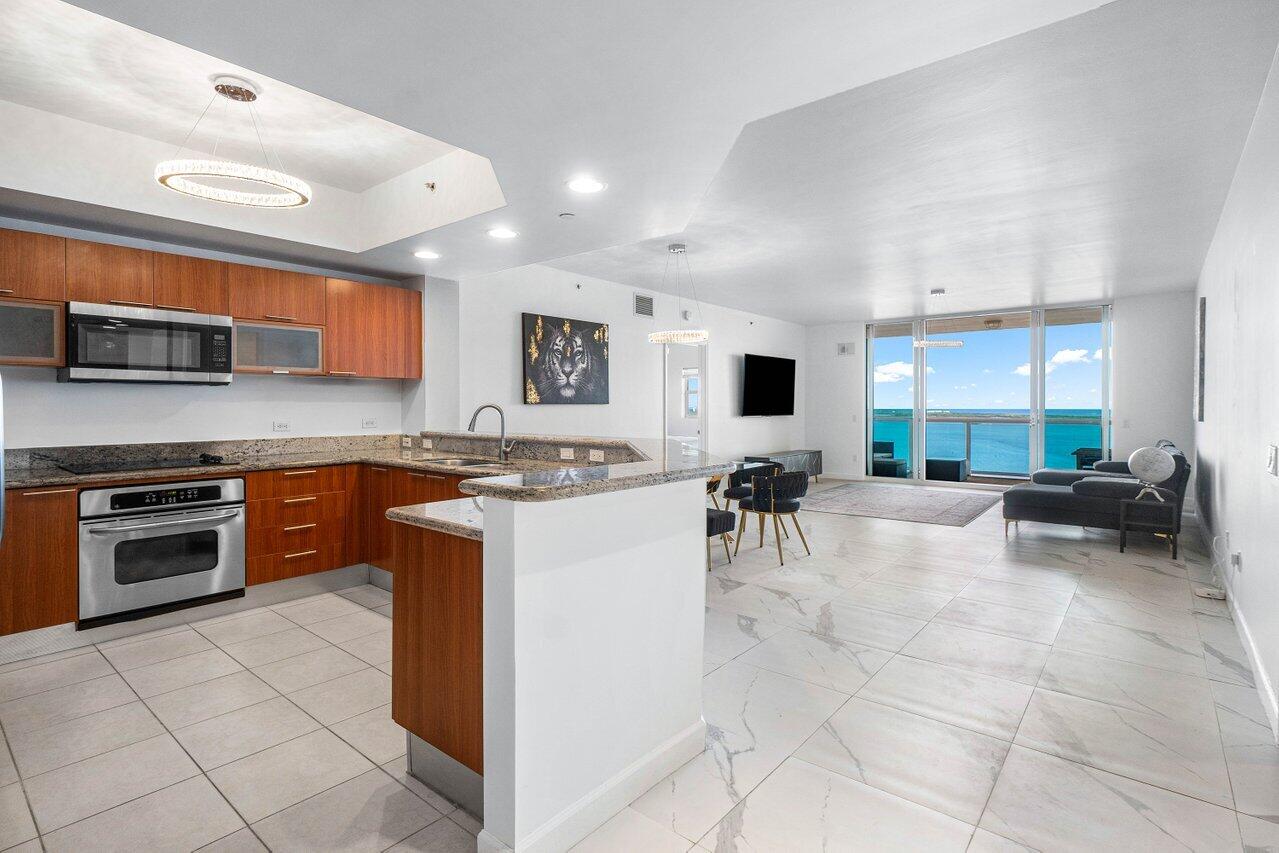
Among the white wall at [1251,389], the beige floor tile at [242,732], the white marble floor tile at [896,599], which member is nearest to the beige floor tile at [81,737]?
the beige floor tile at [242,732]

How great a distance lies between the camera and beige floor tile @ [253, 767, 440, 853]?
1801 millimetres

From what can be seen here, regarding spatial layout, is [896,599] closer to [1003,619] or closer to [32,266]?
[1003,619]

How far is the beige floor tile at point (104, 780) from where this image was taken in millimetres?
1952

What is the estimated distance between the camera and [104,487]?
334cm

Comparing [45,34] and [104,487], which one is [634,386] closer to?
[104,487]

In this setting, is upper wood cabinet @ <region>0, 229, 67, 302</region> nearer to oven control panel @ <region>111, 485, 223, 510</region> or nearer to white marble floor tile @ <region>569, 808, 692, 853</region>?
oven control panel @ <region>111, 485, 223, 510</region>

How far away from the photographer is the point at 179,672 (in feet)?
9.79

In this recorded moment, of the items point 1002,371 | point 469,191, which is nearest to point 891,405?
point 1002,371

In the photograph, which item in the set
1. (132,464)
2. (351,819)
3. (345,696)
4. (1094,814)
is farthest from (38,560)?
(1094,814)

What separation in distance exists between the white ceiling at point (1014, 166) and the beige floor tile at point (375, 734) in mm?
3250

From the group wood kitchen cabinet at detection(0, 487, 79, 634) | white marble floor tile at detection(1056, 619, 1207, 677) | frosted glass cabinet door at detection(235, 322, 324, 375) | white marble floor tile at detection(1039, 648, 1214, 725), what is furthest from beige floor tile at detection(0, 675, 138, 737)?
white marble floor tile at detection(1056, 619, 1207, 677)

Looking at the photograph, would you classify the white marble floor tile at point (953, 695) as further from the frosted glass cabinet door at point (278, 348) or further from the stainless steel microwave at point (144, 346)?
the stainless steel microwave at point (144, 346)

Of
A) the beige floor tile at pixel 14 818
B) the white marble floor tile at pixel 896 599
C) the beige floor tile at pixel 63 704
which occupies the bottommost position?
the beige floor tile at pixel 14 818

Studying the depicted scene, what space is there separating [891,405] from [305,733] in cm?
991
